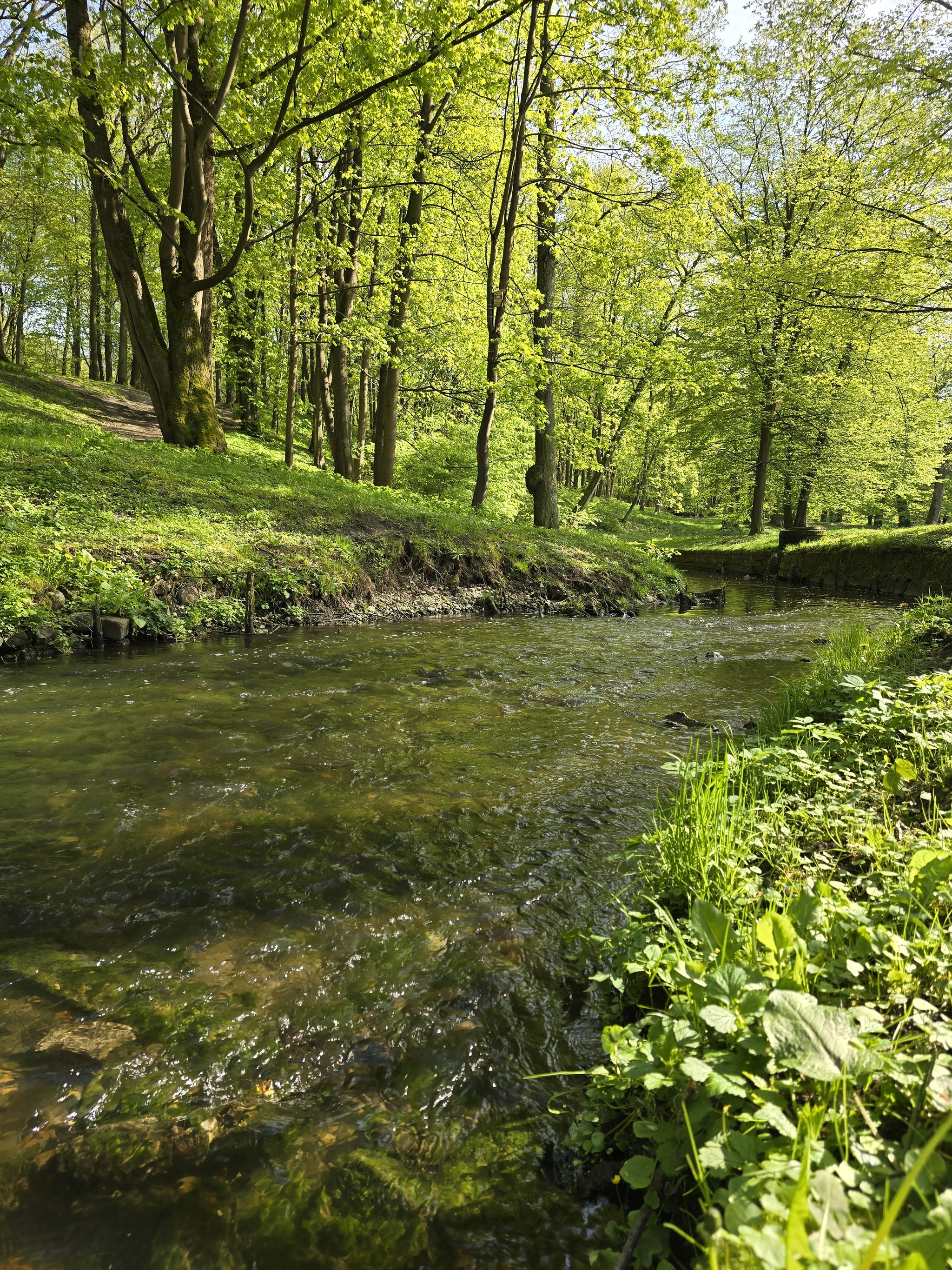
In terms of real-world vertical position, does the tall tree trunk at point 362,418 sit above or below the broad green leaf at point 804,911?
above

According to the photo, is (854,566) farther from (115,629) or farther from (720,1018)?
(720,1018)

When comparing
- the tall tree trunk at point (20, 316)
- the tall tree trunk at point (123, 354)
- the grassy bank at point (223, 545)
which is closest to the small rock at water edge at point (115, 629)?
the grassy bank at point (223, 545)

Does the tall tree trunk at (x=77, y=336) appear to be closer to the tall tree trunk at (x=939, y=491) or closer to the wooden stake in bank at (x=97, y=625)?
the wooden stake in bank at (x=97, y=625)

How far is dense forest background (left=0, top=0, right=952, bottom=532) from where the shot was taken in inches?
411

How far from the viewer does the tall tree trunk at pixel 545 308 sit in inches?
485

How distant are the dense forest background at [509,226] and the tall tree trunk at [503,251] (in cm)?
8

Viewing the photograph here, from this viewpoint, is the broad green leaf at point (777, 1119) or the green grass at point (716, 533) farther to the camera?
the green grass at point (716, 533)

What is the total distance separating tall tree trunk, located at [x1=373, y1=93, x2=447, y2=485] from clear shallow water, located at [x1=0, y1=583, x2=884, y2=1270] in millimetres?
11925

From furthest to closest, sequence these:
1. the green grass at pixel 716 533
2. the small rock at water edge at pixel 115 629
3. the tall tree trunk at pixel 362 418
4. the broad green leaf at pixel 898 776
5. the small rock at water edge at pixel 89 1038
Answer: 1. the tall tree trunk at pixel 362 418
2. the green grass at pixel 716 533
3. the small rock at water edge at pixel 115 629
4. the broad green leaf at pixel 898 776
5. the small rock at water edge at pixel 89 1038

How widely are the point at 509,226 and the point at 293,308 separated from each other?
22.9 ft

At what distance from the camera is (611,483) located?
4538 centimetres

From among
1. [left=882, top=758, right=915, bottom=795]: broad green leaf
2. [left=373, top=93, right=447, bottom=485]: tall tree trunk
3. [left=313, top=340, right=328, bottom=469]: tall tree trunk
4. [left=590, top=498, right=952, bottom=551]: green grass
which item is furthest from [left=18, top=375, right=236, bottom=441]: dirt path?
[left=882, top=758, right=915, bottom=795]: broad green leaf

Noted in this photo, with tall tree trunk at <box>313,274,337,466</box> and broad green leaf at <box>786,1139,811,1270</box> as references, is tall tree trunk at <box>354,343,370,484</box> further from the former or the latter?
broad green leaf at <box>786,1139,811,1270</box>

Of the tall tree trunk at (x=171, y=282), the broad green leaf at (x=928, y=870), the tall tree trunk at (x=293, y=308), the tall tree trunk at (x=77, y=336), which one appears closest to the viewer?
the broad green leaf at (x=928, y=870)
